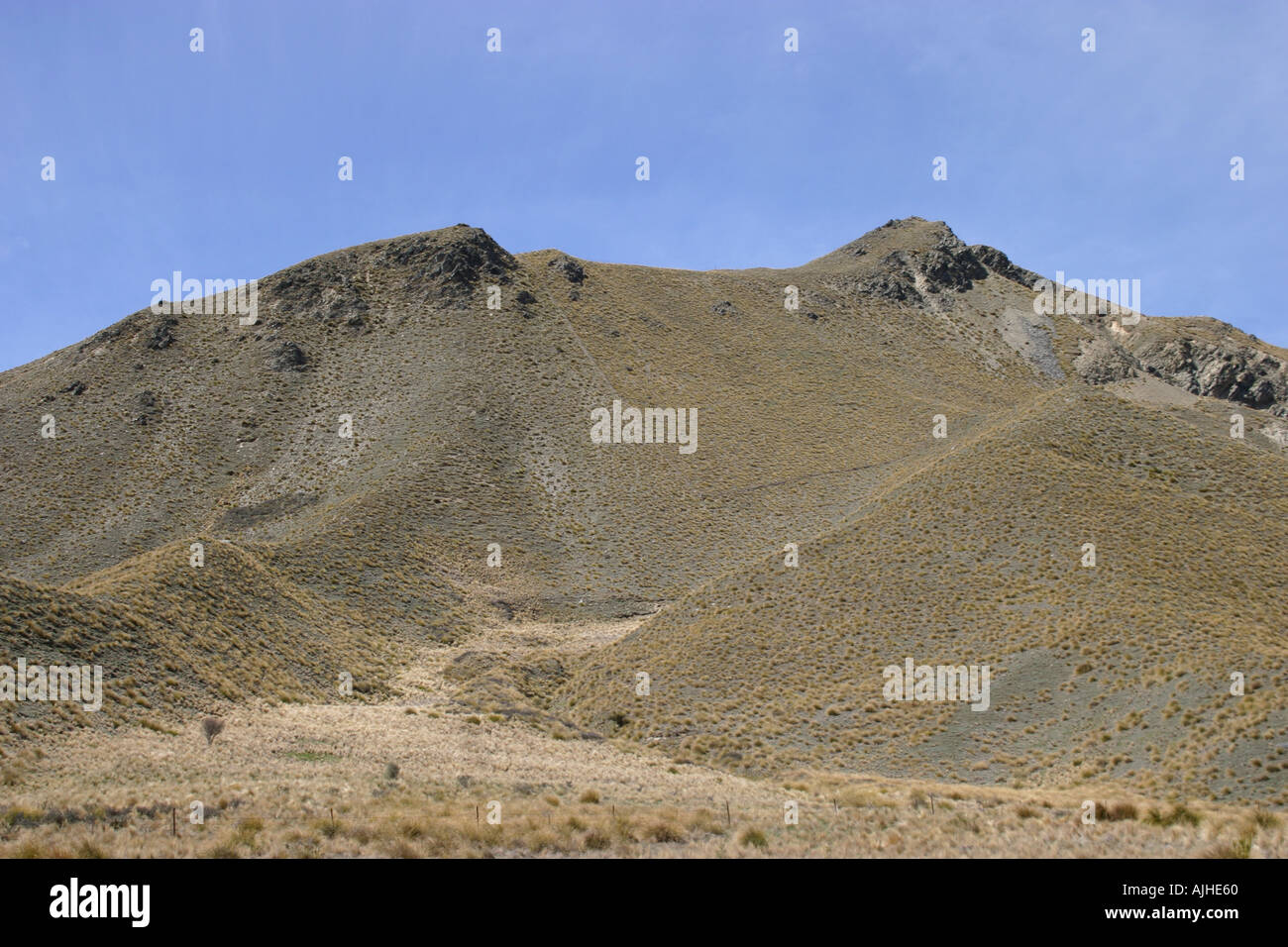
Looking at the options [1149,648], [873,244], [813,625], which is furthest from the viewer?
[873,244]

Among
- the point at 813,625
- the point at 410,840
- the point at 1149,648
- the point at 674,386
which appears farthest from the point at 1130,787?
the point at 674,386

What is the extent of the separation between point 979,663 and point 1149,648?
184 inches

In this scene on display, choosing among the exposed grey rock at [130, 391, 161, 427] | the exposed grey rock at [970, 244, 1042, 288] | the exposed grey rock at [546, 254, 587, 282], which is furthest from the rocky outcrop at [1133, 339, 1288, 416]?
the exposed grey rock at [130, 391, 161, 427]

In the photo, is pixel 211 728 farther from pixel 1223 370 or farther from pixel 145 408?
pixel 1223 370

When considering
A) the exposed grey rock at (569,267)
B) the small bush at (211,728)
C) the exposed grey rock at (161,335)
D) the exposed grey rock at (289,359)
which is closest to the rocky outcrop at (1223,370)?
the exposed grey rock at (569,267)

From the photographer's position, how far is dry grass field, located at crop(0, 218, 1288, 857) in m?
15.5

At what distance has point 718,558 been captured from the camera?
46.2m

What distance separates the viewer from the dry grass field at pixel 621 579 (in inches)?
609

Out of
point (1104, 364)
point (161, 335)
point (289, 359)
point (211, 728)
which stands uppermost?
point (161, 335)

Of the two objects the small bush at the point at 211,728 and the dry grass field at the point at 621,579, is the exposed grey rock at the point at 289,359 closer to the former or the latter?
the dry grass field at the point at 621,579

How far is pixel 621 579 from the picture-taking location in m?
45.5

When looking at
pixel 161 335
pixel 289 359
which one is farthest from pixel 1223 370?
pixel 161 335

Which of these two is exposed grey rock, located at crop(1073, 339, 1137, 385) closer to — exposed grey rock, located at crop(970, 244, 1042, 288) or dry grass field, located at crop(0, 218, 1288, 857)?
dry grass field, located at crop(0, 218, 1288, 857)
